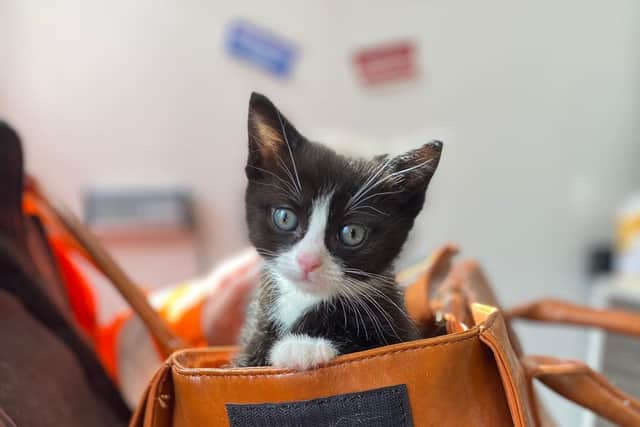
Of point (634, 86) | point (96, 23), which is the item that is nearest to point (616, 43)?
point (634, 86)

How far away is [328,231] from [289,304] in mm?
97

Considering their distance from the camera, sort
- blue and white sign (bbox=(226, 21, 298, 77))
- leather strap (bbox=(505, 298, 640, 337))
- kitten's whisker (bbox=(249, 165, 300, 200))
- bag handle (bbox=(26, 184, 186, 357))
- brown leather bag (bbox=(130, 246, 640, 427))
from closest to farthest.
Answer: brown leather bag (bbox=(130, 246, 640, 427)) → kitten's whisker (bbox=(249, 165, 300, 200)) → bag handle (bbox=(26, 184, 186, 357)) → leather strap (bbox=(505, 298, 640, 337)) → blue and white sign (bbox=(226, 21, 298, 77))

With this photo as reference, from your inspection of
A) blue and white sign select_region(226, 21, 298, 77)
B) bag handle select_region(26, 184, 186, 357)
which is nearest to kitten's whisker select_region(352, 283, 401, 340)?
bag handle select_region(26, 184, 186, 357)

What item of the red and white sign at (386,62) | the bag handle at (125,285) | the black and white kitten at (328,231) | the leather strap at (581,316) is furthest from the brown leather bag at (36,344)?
the red and white sign at (386,62)

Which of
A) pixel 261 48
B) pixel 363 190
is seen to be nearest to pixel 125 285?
pixel 363 190

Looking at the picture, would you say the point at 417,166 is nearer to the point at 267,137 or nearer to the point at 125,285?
the point at 267,137

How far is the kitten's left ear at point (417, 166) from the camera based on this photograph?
Result: 52 centimetres

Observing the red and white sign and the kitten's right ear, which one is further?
the red and white sign

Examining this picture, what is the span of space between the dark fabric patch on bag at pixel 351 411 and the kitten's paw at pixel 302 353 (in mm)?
30

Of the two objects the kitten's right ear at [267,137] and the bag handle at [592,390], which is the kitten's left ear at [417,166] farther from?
the bag handle at [592,390]

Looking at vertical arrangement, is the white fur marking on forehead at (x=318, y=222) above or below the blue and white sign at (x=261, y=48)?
below

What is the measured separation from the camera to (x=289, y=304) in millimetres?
565

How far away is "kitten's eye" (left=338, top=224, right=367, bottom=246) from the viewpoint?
1.74ft

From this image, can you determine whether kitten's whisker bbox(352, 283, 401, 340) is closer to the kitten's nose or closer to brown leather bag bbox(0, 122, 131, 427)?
the kitten's nose
